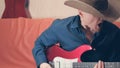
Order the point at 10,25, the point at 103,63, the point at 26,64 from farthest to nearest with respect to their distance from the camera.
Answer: the point at 10,25
the point at 26,64
the point at 103,63

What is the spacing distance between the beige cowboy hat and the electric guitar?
0.20 meters

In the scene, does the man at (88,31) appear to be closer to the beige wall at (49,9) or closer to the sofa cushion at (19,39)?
the sofa cushion at (19,39)

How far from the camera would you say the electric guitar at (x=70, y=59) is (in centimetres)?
155

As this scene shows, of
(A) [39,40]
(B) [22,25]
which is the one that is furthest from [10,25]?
(A) [39,40]

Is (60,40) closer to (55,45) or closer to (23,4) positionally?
(55,45)

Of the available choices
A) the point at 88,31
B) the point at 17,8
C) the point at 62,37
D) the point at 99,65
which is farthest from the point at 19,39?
the point at 99,65

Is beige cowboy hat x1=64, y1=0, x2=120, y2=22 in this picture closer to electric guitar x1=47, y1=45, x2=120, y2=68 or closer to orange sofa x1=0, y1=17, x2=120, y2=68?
electric guitar x1=47, y1=45, x2=120, y2=68

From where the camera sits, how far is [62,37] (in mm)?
1649

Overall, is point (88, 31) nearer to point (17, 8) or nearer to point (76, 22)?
point (76, 22)

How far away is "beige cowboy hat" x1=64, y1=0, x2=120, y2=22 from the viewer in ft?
5.26

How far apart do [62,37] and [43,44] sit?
12 cm

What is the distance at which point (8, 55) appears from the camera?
6.18 feet

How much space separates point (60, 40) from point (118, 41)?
1.07 ft

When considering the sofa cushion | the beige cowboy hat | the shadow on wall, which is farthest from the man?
the shadow on wall
